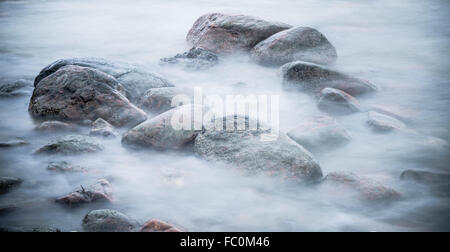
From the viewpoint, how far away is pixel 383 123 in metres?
4.66

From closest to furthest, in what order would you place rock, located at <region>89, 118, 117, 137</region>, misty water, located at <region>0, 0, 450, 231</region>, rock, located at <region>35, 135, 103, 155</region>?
misty water, located at <region>0, 0, 450, 231</region> < rock, located at <region>35, 135, 103, 155</region> < rock, located at <region>89, 118, 117, 137</region>

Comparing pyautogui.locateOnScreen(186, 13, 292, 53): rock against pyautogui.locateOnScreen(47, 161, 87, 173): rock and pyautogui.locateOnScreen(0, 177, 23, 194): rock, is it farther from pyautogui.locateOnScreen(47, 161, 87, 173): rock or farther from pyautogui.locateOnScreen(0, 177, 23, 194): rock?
pyautogui.locateOnScreen(0, 177, 23, 194): rock

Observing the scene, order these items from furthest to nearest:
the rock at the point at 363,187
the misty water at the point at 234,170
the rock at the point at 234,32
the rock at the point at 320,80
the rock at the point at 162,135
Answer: the rock at the point at 234,32
the rock at the point at 320,80
the rock at the point at 162,135
the rock at the point at 363,187
the misty water at the point at 234,170

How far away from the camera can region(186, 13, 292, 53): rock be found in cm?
739

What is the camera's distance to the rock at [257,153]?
3609 millimetres

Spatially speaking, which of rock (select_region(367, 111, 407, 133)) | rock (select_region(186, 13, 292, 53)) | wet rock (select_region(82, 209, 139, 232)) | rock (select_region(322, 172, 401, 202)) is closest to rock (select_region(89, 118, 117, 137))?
wet rock (select_region(82, 209, 139, 232))

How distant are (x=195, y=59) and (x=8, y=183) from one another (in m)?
4.11

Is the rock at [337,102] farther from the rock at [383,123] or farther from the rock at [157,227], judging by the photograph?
the rock at [157,227]

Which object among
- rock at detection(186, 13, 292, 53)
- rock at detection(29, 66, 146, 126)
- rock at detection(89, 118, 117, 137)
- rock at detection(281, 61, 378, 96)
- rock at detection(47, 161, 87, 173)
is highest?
rock at detection(186, 13, 292, 53)

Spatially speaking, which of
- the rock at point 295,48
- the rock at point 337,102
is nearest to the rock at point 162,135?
the rock at point 337,102

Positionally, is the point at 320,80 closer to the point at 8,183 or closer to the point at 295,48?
the point at 295,48

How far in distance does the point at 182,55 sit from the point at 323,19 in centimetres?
475

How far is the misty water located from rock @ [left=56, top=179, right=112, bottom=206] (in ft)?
0.21

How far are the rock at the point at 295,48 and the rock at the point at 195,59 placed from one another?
76cm
